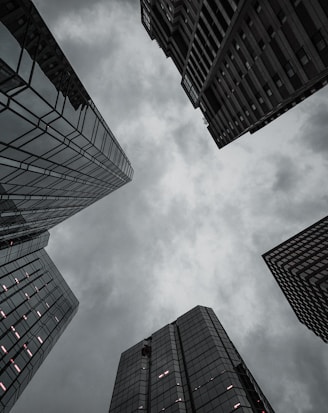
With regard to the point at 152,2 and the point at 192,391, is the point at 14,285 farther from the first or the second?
the point at 152,2

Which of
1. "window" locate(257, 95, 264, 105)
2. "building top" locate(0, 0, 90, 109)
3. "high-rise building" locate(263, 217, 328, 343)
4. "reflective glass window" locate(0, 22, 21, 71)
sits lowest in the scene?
"high-rise building" locate(263, 217, 328, 343)

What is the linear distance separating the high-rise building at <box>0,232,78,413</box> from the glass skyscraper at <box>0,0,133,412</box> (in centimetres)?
16

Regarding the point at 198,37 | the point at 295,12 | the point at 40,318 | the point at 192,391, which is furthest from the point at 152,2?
the point at 192,391

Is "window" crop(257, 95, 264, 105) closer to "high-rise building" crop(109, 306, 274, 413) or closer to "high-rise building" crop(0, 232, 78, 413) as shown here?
"high-rise building" crop(109, 306, 274, 413)

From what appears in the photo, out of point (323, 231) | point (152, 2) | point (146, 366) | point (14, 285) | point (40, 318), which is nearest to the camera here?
point (14, 285)

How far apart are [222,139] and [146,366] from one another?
59595 millimetres

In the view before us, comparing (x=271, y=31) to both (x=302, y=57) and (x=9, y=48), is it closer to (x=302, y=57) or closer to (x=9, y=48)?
(x=302, y=57)

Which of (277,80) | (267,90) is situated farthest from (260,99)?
(277,80)

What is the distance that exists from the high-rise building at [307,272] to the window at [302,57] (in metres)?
48.9

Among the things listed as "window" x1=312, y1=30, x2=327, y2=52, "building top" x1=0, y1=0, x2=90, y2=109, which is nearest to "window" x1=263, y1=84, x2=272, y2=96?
"window" x1=312, y1=30, x2=327, y2=52

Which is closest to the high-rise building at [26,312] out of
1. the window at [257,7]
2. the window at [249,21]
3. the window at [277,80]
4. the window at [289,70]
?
the window at [277,80]

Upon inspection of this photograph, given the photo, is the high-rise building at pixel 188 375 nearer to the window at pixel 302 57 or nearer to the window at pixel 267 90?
the window at pixel 267 90

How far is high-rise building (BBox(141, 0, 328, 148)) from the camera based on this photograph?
27.0 meters

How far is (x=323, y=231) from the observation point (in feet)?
292
